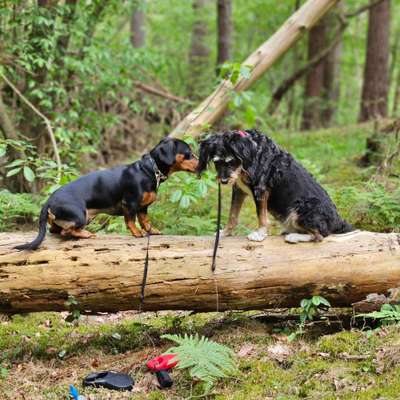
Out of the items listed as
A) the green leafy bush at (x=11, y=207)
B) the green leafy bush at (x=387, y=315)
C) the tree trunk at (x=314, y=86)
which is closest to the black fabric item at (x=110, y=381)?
the green leafy bush at (x=387, y=315)

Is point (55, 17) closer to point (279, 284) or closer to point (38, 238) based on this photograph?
point (38, 238)

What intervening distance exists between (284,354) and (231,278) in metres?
0.81

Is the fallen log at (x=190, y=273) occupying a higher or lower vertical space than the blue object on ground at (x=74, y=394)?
higher

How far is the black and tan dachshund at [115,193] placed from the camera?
4.82 m

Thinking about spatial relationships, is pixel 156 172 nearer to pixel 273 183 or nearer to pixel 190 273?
pixel 190 273

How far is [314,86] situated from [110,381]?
46.8 feet

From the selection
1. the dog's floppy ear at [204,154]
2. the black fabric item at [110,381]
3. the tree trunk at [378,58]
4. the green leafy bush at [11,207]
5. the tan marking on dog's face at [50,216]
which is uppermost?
the tree trunk at [378,58]

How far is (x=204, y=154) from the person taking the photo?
16.4ft

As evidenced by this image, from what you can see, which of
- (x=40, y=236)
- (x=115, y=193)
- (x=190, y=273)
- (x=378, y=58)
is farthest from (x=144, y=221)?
(x=378, y=58)

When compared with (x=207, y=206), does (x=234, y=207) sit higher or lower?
higher

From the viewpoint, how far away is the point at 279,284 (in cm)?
495

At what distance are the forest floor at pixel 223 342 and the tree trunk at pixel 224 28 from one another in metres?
7.73

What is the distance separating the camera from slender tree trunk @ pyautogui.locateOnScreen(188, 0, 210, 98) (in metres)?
14.8

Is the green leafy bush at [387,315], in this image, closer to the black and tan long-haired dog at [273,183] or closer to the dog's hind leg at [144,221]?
the black and tan long-haired dog at [273,183]
